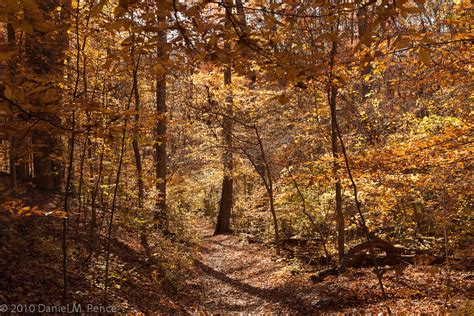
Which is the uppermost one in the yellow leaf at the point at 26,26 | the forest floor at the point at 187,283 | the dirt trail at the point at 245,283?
the yellow leaf at the point at 26,26

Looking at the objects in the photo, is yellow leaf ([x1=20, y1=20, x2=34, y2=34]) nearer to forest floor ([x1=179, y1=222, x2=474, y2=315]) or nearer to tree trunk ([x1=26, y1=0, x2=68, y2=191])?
tree trunk ([x1=26, y1=0, x2=68, y2=191])

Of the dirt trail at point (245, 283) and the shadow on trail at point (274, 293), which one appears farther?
the dirt trail at point (245, 283)

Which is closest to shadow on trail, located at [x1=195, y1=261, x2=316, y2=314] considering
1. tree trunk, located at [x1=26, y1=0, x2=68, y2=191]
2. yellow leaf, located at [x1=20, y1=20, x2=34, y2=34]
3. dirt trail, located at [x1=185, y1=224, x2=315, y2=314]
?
dirt trail, located at [x1=185, y1=224, x2=315, y2=314]

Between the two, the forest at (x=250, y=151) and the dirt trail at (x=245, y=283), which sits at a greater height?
the forest at (x=250, y=151)

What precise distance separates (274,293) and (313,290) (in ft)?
3.83

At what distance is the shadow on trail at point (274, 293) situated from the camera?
7.47m

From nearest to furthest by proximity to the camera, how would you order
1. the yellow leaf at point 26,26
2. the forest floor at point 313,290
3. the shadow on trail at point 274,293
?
the yellow leaf at point 26,26 < the forest floor at point 313,290 < the shadow on trail at point 274,293

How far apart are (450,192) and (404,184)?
31.9 inches

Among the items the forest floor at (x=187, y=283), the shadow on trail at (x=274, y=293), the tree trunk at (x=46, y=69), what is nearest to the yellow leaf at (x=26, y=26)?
the tree trunk at (x=46, y=69)

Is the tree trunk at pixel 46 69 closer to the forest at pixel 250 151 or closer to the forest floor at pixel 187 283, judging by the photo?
the forest at pixel 250 151

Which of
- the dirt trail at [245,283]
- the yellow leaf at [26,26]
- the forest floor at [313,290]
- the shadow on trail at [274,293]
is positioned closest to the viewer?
the yellow leaf at [26,26]

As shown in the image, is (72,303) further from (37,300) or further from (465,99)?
(465,99)

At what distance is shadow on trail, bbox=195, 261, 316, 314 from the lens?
747cm

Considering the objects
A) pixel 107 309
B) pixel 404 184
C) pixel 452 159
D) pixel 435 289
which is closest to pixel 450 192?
pixel 404 184
